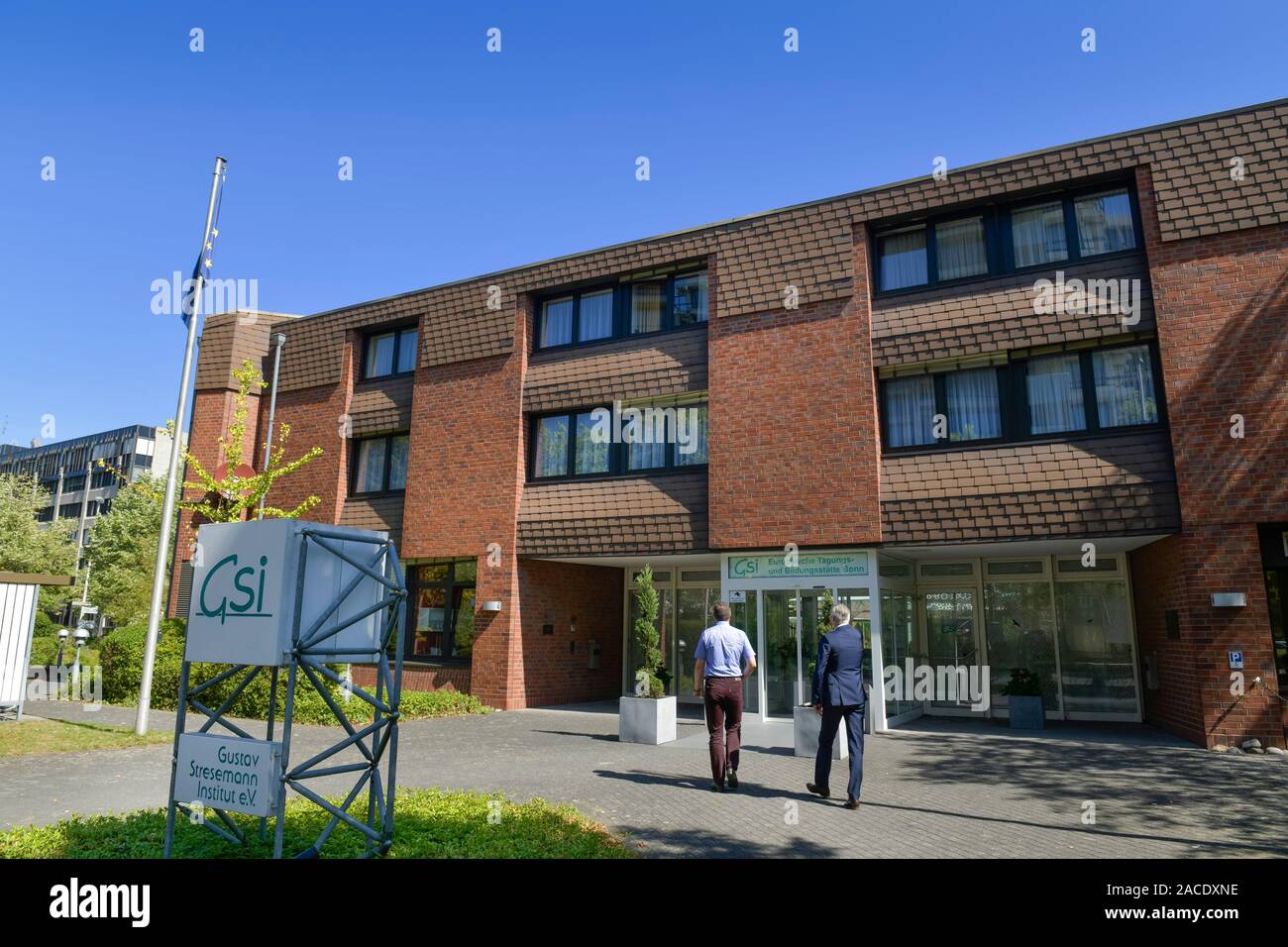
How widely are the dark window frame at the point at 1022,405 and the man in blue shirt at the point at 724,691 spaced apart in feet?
21.6

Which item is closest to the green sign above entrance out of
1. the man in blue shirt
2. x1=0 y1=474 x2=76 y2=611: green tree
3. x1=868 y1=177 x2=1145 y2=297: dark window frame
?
x1=868 y1=177 x2=1145 y2=297: dark window frame

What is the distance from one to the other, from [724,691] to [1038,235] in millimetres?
9746

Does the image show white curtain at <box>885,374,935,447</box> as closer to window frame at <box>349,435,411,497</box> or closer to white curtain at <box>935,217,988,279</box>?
white curtain at <box>935,217,988,279</box>

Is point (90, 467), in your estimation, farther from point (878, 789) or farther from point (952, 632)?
point (878, 789)

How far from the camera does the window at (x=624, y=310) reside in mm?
16594

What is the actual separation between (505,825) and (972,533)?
30.3 feet

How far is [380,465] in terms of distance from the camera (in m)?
19.9

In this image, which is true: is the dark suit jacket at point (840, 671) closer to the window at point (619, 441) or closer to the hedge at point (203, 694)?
the window at point (619, 441)

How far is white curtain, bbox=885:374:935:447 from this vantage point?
46.2 feet

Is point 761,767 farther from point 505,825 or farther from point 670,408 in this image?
point 670,408

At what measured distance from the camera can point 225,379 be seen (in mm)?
22203

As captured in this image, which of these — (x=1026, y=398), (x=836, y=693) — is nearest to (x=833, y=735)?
(x=836, y=693)

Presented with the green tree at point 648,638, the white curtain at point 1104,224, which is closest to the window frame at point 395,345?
the green tree at point 648,638
